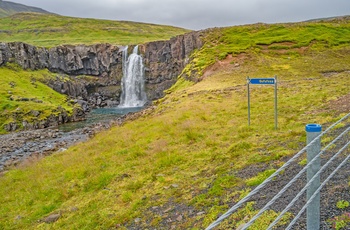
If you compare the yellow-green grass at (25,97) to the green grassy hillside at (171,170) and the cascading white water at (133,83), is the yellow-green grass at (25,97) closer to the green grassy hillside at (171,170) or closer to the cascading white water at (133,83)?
the cascading white water at (133,83)

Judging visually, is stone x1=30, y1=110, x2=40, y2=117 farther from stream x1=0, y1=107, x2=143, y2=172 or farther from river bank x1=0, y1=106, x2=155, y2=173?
river bank x1=0, y1=106, x2=155, y2=173

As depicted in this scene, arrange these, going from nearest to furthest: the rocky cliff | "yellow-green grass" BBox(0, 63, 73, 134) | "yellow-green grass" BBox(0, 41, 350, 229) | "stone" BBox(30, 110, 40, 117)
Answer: "yellow-green grass" BBox(0, 41, 350, 229) → "yellow-green grass" BBox(0, 63, 73, 134) → "stone" BBox(30, 110, 40, 117) → the rocky cliff

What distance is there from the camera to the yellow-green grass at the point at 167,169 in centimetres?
1116

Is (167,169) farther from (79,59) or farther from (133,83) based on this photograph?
(79,59)

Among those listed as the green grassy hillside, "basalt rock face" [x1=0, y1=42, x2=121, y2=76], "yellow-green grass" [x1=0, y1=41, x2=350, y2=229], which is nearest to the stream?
the green grassy hillside

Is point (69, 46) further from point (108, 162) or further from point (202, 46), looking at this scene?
point (108, 162)

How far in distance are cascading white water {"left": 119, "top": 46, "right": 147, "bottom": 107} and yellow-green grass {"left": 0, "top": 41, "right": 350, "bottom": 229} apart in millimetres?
64820

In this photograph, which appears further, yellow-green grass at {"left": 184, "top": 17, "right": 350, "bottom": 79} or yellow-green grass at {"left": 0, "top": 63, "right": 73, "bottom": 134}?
yellow-green grass at {"left": 184, "top": 17, "right": 350, "bottom": 79}

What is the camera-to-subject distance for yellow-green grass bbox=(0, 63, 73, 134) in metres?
54.5

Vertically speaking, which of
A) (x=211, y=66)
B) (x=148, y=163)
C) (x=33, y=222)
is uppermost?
(x=211, y=66)

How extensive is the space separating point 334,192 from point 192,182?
19.3ft

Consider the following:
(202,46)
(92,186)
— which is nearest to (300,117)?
(92,186)

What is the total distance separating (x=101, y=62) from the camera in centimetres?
10438

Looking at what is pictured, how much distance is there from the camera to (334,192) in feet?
26.1
